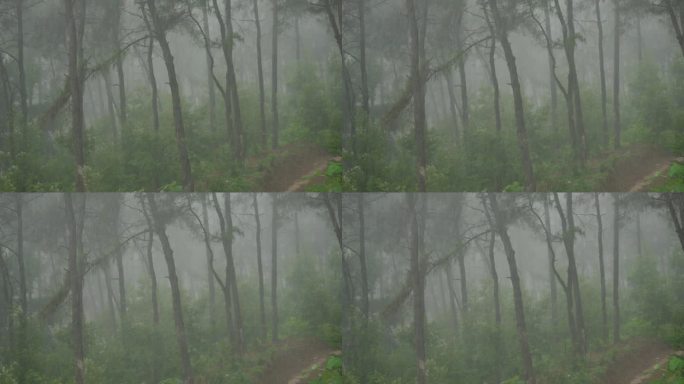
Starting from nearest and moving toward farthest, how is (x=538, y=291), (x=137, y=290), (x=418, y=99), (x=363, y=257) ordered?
1. (x=137, y=290)
2. (x=538, y=291)
3. (x=418, y=99)
4. (x=363, y=257)

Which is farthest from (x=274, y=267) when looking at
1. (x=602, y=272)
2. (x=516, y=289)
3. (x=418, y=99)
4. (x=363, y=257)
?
(x=602, y=272)

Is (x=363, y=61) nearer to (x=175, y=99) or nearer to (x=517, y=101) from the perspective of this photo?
(x=517, y=101)

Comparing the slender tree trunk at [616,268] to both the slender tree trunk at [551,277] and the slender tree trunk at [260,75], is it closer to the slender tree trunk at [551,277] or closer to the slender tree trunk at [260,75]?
the slender tree trunk at [551,277]

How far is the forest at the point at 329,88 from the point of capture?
5.23 m

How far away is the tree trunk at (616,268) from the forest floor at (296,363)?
2.17m

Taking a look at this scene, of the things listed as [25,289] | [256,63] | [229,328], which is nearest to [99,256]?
[25,289]

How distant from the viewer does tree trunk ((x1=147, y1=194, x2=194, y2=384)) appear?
17.1ft

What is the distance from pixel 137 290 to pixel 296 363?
4.24 feet

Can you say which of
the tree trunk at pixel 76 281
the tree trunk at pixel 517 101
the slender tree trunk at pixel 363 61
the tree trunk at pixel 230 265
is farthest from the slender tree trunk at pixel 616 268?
the tree trunk at pixel 76 281

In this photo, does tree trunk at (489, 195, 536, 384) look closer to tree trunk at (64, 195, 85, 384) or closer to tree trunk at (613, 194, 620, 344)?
tree trunk at (613, 194, 620, 344)

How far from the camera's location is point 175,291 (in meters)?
5.25

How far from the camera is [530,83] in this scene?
5.30 meters

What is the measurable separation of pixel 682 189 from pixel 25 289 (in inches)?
191

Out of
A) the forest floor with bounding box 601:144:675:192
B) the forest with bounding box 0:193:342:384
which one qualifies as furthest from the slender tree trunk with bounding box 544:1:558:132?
the forest with bounding box 0:193:342:384
